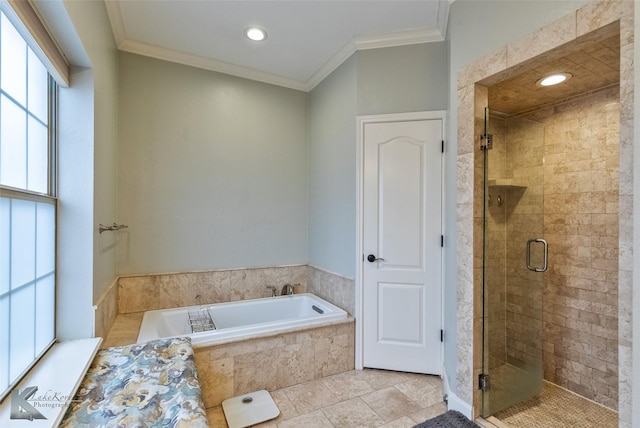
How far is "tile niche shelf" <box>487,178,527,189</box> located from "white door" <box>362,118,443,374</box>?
422 mm

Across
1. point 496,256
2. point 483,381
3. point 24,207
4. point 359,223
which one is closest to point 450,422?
point 483,381

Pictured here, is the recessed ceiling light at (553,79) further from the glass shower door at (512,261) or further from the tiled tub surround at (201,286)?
the tiled tub surround at (201,286)

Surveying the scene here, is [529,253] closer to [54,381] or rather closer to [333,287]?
[333,287]

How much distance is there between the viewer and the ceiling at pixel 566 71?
4.86 ft

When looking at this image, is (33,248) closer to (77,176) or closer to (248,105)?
(77,176)

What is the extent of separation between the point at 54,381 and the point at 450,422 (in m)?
2.09

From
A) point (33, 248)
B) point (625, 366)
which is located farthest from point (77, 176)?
point (625, 366)

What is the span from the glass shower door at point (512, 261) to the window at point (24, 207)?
240 cm

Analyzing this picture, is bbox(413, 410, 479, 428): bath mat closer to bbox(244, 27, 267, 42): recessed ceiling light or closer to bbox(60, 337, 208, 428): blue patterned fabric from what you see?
bbox(60, 337, 208, 428): blue patterned fabric

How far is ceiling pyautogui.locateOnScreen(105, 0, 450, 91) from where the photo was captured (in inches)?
85.8

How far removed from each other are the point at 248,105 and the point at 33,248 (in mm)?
2241

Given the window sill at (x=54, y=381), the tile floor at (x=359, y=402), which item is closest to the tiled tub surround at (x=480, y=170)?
the tile floor at (x=359, y=402)

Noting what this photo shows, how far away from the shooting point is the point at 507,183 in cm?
234

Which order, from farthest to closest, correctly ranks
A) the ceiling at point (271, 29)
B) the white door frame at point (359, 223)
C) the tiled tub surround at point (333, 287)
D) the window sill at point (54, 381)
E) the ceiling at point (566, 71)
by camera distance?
the tiled tub surround at point (333, 287) < the white door frame at point (359, 223) < the ceiling at point (271, 29) < the ceiling at point (566, 71) < the window sill at point (54, 381)
